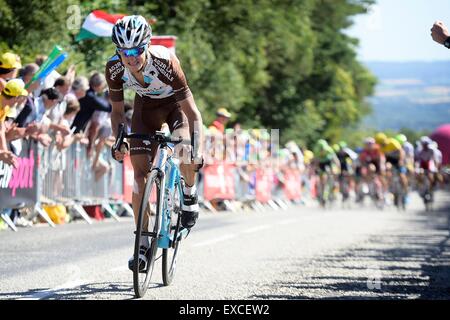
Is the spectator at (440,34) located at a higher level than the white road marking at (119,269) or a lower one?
higher

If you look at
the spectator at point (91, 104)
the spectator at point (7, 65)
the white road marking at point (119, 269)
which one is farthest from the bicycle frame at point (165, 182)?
the spectator at point (91, 104)

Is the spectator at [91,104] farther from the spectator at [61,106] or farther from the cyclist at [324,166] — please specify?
the cyclist at [324,166]

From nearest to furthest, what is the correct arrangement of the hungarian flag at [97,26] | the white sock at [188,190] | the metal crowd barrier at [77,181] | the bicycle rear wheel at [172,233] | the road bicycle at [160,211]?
1. the road bicycle at [160,211]
2. the bicycle rear wheel at [172,233]
3. the white sock at [188,190]
4. the metal crowd barrier at [77,181]
5. the hungarian flag at [97,26]

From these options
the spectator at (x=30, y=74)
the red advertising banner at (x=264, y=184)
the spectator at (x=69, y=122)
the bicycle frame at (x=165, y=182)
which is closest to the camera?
the bicycle frame at (x=165, y=182)

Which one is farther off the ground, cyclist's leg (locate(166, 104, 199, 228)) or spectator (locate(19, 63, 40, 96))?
spectator (locate(19, 63, 40, 96))

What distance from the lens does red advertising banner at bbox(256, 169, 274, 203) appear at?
1133 inches

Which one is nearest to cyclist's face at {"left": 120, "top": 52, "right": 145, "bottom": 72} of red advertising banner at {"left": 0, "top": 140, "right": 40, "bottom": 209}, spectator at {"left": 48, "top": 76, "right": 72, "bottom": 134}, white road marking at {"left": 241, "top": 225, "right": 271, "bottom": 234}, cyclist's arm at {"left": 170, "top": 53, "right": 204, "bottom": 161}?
cyclist's arm at {"left": 170, "top": 53, "right": 204, "bottom": 161}

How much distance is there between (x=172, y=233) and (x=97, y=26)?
40.2 ft

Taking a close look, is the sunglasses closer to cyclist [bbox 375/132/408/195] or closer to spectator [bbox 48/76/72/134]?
spectator [bbox 48/76/72/134]

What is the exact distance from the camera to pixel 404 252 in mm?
14469

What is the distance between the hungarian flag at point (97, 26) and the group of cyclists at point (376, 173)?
13.1m

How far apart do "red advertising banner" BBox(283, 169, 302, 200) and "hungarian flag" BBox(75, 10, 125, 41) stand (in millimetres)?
12837

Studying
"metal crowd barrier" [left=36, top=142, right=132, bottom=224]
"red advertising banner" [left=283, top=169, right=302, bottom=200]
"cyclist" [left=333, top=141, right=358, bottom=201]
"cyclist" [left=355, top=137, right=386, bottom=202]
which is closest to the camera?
"metal crowd barrier" [left=36, top=142, right=132, bottom=224]

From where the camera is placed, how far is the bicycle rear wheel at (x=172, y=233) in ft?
28.7
